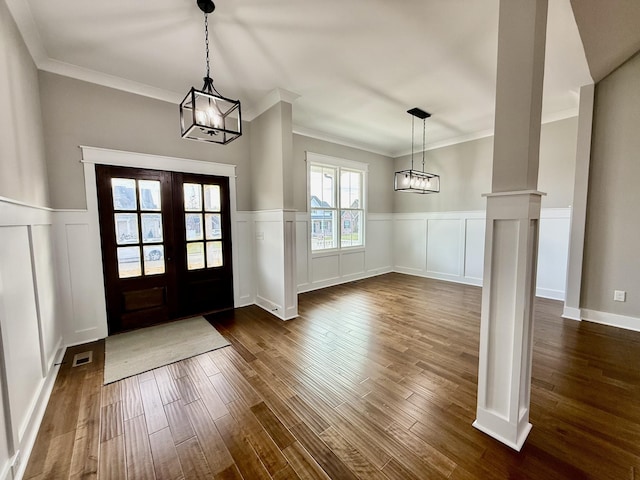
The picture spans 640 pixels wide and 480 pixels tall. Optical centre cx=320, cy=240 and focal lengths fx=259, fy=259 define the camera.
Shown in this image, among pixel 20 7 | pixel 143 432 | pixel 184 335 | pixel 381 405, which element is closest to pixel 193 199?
pixel 184 335

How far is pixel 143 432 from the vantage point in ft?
5.65

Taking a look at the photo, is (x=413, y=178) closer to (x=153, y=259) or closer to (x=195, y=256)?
(x=195, y=256)

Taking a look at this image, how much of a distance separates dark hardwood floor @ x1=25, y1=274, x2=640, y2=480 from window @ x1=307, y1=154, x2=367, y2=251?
8.29 feet

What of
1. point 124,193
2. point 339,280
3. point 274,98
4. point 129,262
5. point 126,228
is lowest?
point 339,280

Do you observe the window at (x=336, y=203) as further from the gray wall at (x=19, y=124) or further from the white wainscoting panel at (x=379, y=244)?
the gray wall at (x=19, y=124)

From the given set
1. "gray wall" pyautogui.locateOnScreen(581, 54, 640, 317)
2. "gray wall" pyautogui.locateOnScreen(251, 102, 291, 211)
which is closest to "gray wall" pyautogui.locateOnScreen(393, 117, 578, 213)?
"gray wall" pyautogui.locateOnScreen(581, 54, 640, 317)

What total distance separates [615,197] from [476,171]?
2.26 meters

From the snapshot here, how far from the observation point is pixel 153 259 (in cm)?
337

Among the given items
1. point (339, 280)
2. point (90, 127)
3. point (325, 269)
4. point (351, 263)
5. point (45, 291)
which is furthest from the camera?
point (351, 263)

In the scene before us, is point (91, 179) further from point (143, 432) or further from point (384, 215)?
point (384, 215)

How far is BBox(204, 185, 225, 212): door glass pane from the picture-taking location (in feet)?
12.4

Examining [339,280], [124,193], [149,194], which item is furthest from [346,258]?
[124,193]

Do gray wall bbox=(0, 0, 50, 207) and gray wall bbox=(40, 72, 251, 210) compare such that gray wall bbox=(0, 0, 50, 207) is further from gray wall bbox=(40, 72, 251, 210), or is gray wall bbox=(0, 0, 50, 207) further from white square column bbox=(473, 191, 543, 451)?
white square column bbox=(473, 191, 543, 451)

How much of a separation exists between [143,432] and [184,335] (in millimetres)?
Answer: 1479
